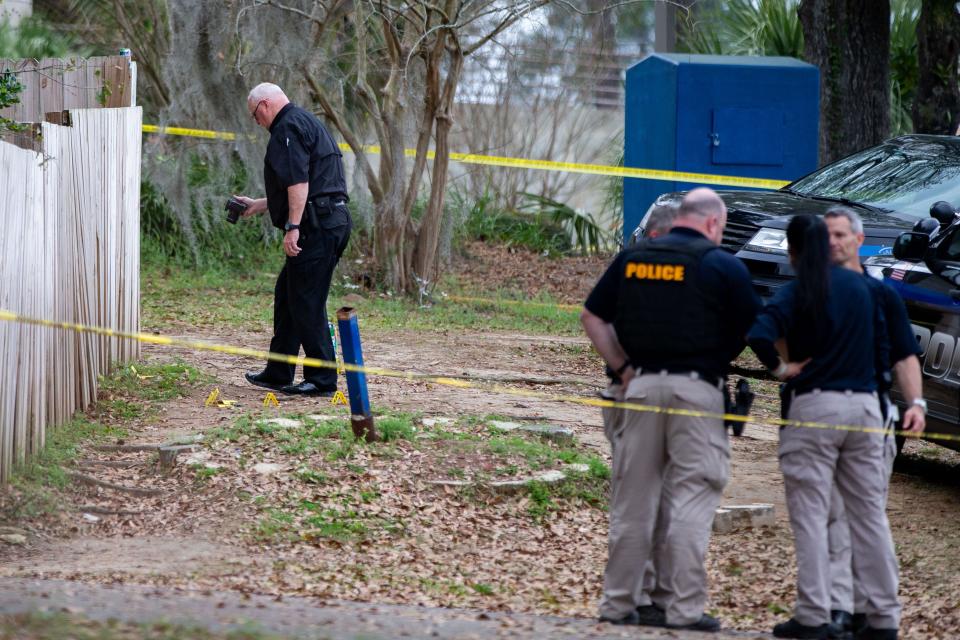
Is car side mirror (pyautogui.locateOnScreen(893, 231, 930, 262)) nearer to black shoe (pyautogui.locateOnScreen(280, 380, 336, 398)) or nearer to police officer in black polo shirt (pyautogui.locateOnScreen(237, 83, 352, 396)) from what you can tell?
police officer in black polo shirt (pyautogui.locateOnScreen(237, 83, 352, 396))

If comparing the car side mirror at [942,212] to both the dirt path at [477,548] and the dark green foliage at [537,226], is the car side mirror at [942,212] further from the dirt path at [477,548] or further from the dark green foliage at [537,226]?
the dark green foliage at [537,226]

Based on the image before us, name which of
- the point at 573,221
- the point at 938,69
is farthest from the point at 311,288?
the point at 573,221

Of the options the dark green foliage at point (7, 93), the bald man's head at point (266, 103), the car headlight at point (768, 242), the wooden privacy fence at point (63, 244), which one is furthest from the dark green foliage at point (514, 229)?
the dark green foliage at point (7, 93)

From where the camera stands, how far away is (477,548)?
661 centimetres

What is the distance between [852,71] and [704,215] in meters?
9.88

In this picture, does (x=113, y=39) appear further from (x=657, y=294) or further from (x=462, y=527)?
(x=657, y=294)

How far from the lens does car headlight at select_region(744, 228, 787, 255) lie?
9188 millimetres

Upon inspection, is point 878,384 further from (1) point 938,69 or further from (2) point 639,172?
(1) point 938,69

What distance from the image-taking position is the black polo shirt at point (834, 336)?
17.0ft

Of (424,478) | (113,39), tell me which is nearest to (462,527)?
(424,478)

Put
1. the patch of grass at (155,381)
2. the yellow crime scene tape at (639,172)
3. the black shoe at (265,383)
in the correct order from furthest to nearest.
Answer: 1. the yellow crime scene tape at (639,172)
2. the black shoe at (265,383)
3. the patch of grass at (155,381)

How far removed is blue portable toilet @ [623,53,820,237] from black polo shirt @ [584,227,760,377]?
9363 mm

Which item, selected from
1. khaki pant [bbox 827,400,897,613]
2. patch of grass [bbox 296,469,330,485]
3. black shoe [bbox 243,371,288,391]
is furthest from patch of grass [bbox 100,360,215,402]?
khaki pant [bbox 827,400,897,613]

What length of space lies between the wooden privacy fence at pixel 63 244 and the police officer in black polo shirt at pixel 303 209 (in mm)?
1068
